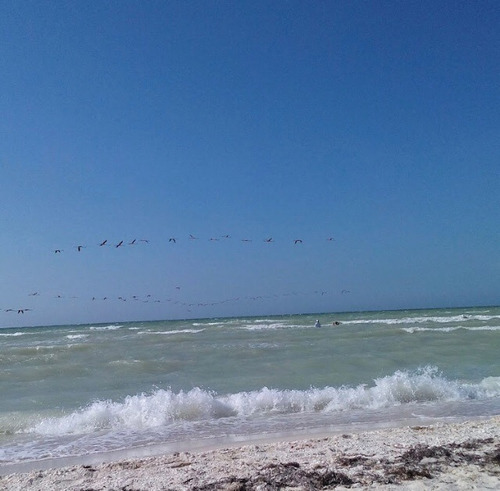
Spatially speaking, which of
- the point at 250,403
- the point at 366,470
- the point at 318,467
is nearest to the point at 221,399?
the point at 250,403

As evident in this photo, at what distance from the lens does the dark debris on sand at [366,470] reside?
5.43m

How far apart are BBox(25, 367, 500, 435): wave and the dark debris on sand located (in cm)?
395

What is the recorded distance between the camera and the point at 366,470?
19.0ft

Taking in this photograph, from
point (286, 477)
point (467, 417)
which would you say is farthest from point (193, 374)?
point (286, 477)

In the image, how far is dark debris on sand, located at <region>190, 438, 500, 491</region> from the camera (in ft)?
17.8

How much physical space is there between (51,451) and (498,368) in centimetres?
1167

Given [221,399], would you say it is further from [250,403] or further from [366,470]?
[366,470]

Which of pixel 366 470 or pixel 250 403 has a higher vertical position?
pixel 366 470

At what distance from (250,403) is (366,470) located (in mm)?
4992

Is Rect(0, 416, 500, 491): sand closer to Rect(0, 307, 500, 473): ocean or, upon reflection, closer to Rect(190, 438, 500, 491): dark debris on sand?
Rect(190, 438, 500, 491): dark debris on sand

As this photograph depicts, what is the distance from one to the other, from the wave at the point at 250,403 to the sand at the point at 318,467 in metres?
2.71

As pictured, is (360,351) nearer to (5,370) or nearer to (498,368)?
(498,368)

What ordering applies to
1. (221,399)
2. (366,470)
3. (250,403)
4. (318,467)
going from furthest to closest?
1. (221,399)
2. (250,403)
3. (318,467)
4. (366,470)

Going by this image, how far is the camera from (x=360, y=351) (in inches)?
755
